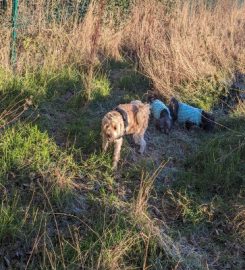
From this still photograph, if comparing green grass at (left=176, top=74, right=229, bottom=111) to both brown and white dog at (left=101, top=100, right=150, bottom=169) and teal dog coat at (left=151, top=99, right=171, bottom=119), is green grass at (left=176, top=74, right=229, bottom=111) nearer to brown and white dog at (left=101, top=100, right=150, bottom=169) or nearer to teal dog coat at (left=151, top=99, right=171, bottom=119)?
teal dog coat at (left=151, top=99, right=171, bottom=119)

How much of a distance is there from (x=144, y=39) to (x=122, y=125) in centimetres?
398

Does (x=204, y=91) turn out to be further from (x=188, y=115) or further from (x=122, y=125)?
(x=122, y=125)

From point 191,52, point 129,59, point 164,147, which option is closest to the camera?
point 164,147

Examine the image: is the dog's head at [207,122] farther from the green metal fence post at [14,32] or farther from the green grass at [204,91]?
the green metal fence post at [14,32]

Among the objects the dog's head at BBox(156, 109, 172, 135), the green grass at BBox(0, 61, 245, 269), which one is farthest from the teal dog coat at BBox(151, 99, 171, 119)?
the green grass at BBox(0, 61, 245, 269)

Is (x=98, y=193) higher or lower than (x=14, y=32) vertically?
lower

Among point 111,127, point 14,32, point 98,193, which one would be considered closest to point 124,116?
point 111,127

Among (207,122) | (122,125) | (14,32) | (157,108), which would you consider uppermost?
(14,32)

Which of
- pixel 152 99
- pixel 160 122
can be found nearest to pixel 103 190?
pixel 160 122

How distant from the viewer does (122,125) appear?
486 centimetres

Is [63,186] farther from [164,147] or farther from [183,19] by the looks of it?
[183,19]

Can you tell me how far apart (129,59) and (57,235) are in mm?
5394

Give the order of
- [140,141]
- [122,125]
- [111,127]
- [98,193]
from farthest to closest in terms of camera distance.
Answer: [140,141] < [122,125] < [111,127] < [98,193]

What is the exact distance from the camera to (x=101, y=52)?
8.33 metres
